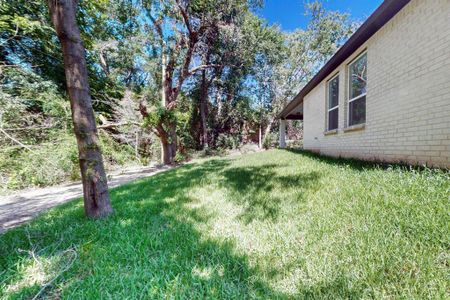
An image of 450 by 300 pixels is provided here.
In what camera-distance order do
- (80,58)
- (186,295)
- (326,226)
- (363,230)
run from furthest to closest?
(80,58) → (326,226) → (363,230) → (186,295)

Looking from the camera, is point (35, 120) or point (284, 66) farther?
point (284, 66)

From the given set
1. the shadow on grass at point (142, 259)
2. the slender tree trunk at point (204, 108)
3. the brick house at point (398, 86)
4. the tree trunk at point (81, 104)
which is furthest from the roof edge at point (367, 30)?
the slender tree trunk at point (204, 108)

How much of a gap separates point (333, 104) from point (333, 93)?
41 cm

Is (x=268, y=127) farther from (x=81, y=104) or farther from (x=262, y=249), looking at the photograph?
(x=262, y=249)

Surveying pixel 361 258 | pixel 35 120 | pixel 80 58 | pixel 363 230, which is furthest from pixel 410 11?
pixel 35 120

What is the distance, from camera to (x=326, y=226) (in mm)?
1976

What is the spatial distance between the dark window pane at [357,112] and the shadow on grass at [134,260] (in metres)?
5.00

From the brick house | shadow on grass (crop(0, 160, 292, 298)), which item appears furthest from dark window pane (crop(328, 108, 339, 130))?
shadow on grass (crop(0, 160, 292, 298))

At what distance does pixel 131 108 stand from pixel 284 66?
1411cm

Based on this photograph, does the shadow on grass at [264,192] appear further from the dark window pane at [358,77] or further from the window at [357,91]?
the dark window pane at [358,77]

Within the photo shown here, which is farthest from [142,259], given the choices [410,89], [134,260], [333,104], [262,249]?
[333,104]

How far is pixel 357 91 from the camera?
5.66m

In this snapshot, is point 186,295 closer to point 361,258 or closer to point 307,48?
point 361,258

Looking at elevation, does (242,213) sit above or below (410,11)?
below
